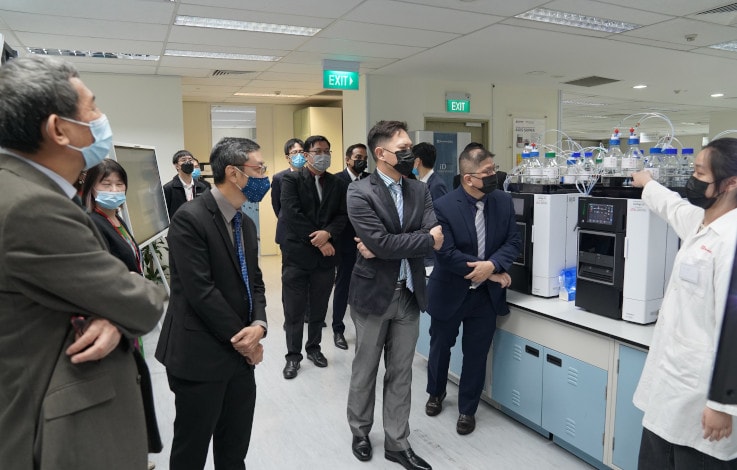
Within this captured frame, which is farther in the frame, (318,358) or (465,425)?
(318,358)

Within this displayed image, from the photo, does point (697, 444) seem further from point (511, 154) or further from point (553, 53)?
point (511, 154)

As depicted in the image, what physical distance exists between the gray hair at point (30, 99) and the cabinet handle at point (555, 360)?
2.37 meters

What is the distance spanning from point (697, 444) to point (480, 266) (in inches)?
47.9

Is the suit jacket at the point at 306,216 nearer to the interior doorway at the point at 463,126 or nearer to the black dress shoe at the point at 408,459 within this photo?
the black dress shoe at the point at 408,459

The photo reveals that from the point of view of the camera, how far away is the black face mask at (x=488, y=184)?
8.61 ft

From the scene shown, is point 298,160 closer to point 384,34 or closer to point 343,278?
point 343,278

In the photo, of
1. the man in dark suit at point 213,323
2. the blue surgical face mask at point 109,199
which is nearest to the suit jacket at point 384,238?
the man in dark suit at point 213,323

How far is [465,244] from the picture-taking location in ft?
8.72

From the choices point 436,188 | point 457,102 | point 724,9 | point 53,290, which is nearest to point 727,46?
point 724,9

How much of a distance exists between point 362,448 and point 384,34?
369 centimetres

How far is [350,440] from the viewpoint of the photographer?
8.83ft

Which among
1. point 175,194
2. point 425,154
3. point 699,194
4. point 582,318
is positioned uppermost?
point 425,154

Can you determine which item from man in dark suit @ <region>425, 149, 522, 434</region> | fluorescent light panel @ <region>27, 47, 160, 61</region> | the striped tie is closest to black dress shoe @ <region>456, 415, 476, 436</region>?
man in dark suit @ <region>425, 149, 522, 434</region>

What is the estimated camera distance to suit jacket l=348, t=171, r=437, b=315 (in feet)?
7.34
